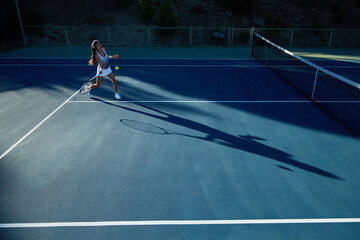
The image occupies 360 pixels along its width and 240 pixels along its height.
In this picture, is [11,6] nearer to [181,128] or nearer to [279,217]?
[181,128]

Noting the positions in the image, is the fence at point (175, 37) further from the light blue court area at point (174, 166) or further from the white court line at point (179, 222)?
the white court line at point (179, 222)

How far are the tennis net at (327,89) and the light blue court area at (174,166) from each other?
1.19 ft

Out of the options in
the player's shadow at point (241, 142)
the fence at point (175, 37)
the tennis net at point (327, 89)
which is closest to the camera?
the player's shadow at point (241, 142)

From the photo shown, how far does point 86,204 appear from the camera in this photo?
486 centimetres

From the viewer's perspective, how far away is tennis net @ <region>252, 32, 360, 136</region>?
8422 mm

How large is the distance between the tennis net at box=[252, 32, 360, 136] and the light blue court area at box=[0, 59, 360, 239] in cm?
36

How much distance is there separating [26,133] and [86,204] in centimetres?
366

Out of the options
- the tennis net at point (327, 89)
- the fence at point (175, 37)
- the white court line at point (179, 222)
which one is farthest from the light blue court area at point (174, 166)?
the fence at point (175, 37)

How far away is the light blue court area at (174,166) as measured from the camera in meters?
4.45

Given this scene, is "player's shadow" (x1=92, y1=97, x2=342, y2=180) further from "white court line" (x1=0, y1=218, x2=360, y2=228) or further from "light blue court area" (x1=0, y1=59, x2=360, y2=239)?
"white court line" (x1=0, y1=218, x2=360, y2=228)

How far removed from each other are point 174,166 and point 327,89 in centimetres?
749

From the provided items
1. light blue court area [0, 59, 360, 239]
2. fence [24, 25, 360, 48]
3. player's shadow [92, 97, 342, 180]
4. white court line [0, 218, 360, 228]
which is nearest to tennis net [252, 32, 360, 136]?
light blue court area [0, 59, 360, 239]

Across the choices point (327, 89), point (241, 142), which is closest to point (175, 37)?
point (327, 89)

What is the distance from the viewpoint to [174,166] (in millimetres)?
5992
